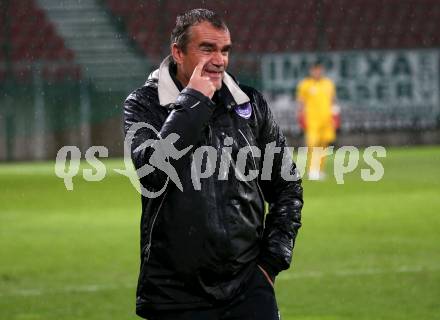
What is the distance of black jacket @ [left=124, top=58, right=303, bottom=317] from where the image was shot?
393cm

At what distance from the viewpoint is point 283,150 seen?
4.28 m

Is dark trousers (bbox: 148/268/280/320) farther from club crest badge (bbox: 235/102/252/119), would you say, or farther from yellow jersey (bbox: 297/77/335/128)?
yellow jersey (bbox: 297/77/335/128)

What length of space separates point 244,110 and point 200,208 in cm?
41

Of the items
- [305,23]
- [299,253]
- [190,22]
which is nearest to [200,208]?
[190,22]

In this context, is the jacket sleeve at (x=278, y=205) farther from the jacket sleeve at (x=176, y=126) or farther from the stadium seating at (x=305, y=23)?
the stadium seating at (x=305, y=23)

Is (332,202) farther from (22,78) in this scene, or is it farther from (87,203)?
(22,78)

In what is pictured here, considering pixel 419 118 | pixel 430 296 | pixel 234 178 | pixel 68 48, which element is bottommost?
pixel 430 296

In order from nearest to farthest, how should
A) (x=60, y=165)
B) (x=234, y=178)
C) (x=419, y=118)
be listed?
(x=234, y=178), (x=60, y=165), (x=419, y=118)

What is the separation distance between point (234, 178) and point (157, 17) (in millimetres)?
25594

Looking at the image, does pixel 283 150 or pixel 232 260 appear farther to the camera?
pixel 283 150

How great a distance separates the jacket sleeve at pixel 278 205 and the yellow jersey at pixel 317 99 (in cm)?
1781

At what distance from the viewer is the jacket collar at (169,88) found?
405 centimetres

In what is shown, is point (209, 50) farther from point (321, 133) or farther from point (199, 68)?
point (321, 133)

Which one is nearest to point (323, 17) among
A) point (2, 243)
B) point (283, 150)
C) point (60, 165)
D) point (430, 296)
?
point (60, 165)
